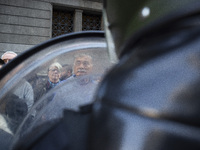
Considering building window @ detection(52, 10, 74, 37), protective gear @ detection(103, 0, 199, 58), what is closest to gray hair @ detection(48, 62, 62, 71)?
protective gear @ detection(103, 0, 199, 58)

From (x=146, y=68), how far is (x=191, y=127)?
75mm

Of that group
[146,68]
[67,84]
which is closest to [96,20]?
[67,84]

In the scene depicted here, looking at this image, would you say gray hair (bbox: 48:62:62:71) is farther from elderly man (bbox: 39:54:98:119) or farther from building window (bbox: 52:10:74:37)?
building window (bbox: 52:10:74:37)

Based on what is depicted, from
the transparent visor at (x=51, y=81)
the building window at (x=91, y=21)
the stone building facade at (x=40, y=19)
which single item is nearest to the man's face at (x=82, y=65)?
the transparent visor at (x=51, y=81)

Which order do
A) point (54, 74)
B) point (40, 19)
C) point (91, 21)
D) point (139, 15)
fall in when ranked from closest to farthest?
1. point (139, 15)
2. point (54, 74)
3. point (40, 19)
4. point (91, 21)

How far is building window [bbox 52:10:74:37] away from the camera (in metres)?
7.36

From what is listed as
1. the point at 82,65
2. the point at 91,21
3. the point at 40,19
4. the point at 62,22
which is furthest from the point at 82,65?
the point at 91,21

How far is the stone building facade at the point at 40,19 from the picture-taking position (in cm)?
655

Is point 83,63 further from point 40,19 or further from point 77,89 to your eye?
point 40,19

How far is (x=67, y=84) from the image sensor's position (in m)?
0.79

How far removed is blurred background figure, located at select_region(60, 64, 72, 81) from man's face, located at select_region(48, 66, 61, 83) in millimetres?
23

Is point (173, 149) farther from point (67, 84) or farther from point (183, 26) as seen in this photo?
point (67, 84)

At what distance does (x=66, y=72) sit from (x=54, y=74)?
0.07 metres

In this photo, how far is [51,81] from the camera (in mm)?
794
